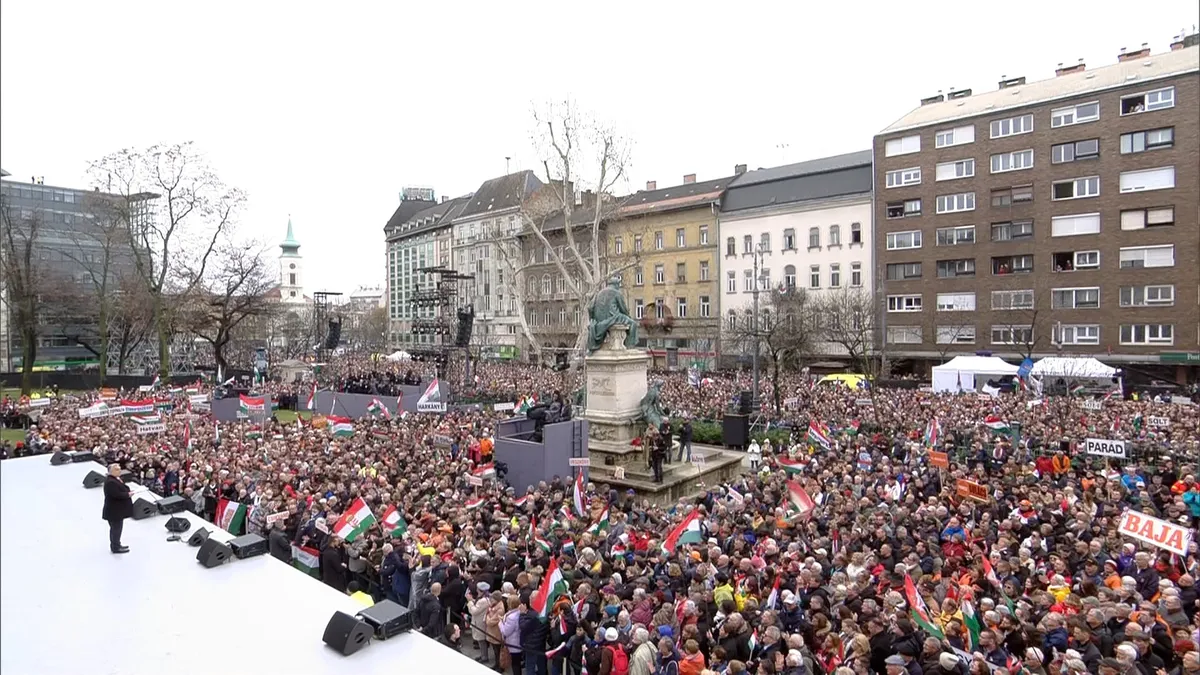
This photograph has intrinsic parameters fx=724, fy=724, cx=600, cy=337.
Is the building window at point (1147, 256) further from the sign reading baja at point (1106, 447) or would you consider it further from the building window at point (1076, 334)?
the sign reading baja at point (1106, 447)

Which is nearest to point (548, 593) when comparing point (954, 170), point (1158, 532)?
point (1158, 532)

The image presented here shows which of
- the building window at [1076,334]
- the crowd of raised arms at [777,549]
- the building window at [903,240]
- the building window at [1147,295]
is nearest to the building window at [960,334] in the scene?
the building window at [1076,334]

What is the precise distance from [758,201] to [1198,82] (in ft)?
81.5

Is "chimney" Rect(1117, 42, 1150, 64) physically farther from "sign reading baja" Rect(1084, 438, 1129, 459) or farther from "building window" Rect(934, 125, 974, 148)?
"sign reading baja" Rect(1084, 438, 1129, 459)

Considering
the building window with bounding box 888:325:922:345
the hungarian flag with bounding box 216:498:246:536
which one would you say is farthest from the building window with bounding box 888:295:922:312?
the hungarian flag with bounding box 216:498:246:536

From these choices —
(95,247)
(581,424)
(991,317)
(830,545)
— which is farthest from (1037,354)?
(95,247)

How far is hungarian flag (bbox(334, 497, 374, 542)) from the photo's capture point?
9742 mm

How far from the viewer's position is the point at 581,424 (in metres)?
17.0

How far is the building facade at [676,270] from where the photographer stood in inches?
2160

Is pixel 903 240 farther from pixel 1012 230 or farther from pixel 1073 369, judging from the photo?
pixel 1073 369

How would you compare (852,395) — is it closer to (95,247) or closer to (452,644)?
(452,644)

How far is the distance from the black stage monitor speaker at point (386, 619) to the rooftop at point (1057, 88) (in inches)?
1848

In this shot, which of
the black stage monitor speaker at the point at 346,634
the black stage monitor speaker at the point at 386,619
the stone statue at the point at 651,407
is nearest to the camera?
the black stage monitor speaker at the point at 346,634

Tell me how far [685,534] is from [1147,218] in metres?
40.8
